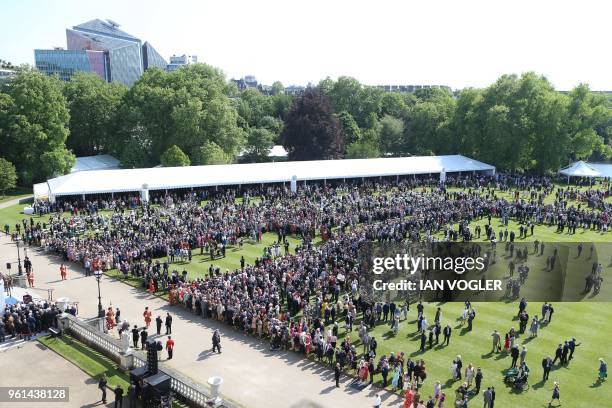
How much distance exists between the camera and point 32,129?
172ft

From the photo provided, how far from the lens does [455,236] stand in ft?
108

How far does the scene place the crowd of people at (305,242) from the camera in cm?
1892

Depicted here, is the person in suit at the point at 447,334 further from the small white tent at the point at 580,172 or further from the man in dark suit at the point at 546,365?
the small white tent at the point at 580,172

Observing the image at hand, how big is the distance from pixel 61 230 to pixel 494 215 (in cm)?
3206

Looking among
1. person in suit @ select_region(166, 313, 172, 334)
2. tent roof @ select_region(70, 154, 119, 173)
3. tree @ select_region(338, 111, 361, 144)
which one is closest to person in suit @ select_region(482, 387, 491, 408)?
person in suit @ select_region(166, 313, 172, 334)

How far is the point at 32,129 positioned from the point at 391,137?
170 feet

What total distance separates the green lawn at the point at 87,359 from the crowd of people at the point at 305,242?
6.24 ft

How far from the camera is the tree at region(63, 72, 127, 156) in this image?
216 ft

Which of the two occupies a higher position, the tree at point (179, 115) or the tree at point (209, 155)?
the tree at point (179, 115)

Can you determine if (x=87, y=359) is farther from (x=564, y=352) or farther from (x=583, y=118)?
(x=583, y=118)

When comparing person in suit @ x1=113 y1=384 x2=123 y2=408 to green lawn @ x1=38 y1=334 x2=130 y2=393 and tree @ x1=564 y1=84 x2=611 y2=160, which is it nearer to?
green lawn @ x1=38 y1=334 x2=130 y2=393

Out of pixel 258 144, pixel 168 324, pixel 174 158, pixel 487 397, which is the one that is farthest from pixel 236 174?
pixel 487 397

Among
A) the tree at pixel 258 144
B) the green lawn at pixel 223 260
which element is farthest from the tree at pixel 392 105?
the green lawn at pixel 223 260

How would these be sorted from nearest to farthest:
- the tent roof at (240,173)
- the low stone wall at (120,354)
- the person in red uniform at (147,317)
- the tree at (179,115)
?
the low stone wall at (120,354)
the person in red uniform at (147,317)
the tent roof at (240,173)
the tree at (179,115)
